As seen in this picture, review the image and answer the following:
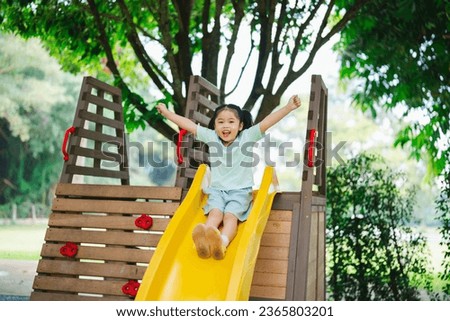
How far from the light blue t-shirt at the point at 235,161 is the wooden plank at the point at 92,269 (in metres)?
0.94

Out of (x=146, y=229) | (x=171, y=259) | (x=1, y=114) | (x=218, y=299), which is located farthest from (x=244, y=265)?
(x=1, y=114)

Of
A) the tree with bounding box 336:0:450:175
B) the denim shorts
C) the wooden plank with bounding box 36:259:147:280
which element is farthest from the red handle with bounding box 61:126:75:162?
the tree with bounding box 336:0:450:175

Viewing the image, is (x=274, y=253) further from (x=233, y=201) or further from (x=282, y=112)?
(x=282, y=112)

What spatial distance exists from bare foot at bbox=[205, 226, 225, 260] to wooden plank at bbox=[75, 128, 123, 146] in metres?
2.06

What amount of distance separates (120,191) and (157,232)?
49cm

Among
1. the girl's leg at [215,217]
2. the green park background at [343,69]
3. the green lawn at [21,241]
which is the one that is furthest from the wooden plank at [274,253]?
the green lawn at [21,241]

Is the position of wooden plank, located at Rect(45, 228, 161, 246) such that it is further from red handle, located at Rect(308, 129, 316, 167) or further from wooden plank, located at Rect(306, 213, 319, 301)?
red handle, located at Rect(308, 129, 316, 167)

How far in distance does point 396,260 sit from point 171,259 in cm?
437

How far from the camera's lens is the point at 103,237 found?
4.36 metres

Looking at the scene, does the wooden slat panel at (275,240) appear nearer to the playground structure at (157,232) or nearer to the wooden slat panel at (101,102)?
the playground structure at (157,232)

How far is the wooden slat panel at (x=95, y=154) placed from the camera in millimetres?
4855

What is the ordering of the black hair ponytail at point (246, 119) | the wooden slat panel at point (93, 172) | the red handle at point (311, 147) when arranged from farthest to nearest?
the wooden slat panel at point (93, 172) < the black hair ponytail at point (246, 119) < the red handle at point (311, 147)

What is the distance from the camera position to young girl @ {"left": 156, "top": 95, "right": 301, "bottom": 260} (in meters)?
3.70

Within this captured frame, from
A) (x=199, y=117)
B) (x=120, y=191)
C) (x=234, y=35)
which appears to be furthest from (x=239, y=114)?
(x=234, y=35)
